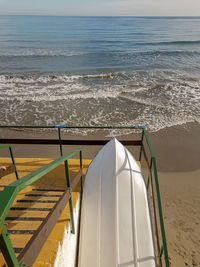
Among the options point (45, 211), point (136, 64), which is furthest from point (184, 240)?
point (136, 64)

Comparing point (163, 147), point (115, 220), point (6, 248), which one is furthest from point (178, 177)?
point (6, 248)

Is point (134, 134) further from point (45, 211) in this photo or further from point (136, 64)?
point (136, 64)

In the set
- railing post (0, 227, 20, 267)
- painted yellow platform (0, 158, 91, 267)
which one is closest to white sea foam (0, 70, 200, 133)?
painted yellow platform (0, 158, 91, 267)

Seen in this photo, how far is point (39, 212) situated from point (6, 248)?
7.90ft

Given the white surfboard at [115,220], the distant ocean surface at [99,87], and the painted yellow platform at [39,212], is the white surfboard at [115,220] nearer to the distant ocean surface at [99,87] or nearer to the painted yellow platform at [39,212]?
the painted yellow platform at [39,212]

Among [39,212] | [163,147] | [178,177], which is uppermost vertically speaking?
[163,147]

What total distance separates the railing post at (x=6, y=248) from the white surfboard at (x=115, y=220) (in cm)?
196

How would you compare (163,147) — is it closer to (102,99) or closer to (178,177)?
(178,177)

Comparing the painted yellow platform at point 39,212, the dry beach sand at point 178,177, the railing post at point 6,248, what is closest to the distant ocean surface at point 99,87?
the dry beach sand at point 178,177

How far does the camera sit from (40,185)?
4.17 metres

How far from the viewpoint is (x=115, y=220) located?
297 cm

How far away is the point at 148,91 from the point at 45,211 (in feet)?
44.2

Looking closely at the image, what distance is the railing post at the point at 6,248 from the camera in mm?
954

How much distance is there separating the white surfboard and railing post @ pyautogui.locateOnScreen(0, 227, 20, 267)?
6.45 ft
